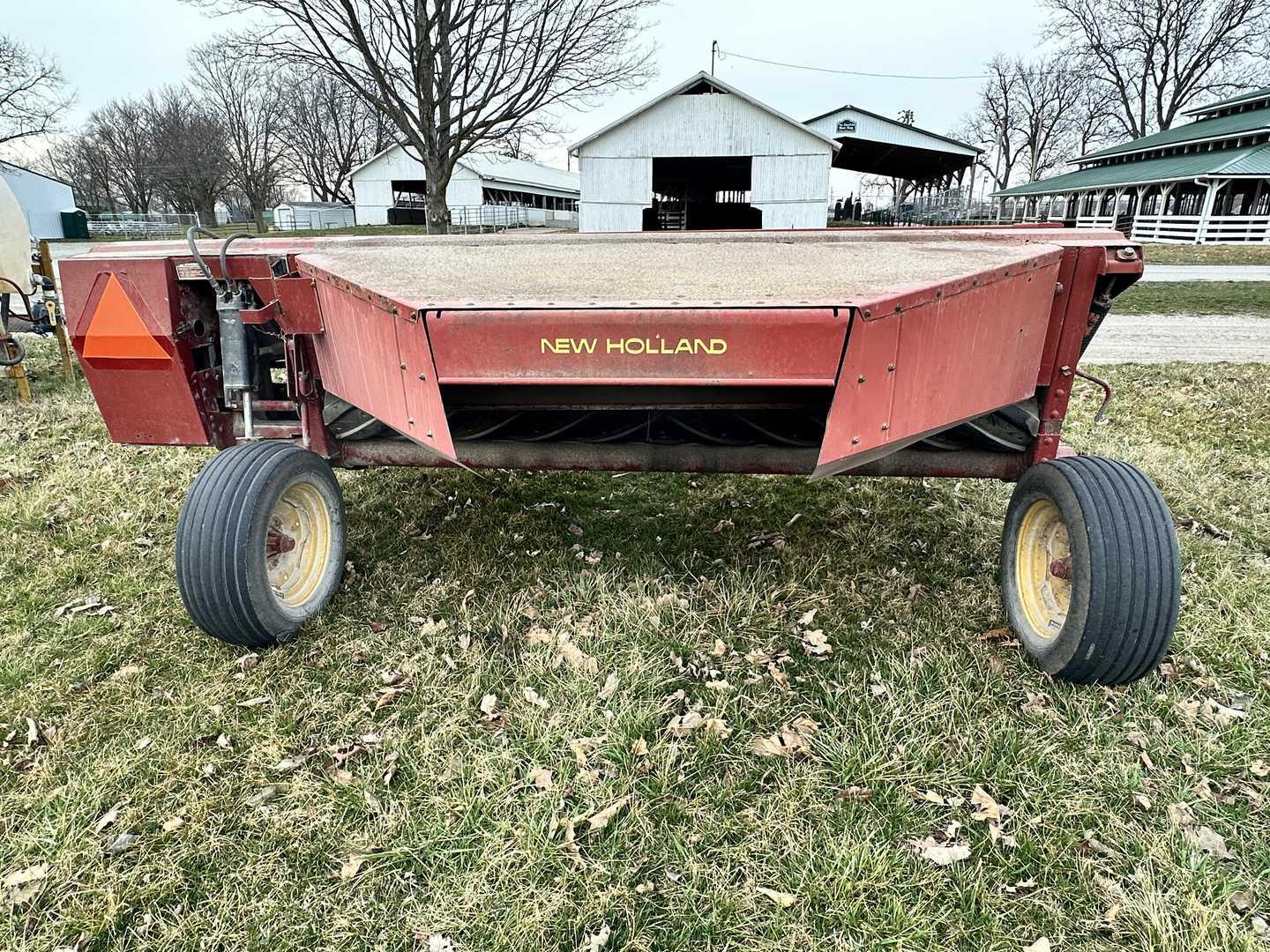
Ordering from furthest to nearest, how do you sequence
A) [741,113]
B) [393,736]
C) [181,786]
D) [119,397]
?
[741,113], [119,397], [393,736], [181,786]

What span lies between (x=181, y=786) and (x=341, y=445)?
141 centimetres

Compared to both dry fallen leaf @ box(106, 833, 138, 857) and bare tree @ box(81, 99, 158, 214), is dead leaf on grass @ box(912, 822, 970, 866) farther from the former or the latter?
bare tree @ box(81, 99, 158, 214)

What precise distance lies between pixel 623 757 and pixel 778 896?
0.62m

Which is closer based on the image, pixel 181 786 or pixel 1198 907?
pixel 1198 907

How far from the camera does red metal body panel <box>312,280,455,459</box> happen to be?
232 cm

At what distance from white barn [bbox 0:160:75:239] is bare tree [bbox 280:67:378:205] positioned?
52.4 feet

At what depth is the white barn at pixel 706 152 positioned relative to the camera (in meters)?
21.8

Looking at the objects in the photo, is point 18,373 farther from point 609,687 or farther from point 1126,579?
point 1126,579

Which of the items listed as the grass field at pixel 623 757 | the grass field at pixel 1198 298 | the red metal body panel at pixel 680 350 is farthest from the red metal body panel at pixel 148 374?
the grass field at pixel 1198 298

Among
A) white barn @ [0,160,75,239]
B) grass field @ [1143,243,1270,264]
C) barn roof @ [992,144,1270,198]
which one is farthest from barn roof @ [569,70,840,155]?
white barn @ [0,160,75,239]

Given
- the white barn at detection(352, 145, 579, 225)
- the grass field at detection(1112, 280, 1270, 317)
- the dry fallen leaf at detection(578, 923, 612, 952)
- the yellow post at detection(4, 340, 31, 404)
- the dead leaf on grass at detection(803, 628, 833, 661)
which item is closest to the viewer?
the dry fallen leaf at detection(578, 923, 612, 952)

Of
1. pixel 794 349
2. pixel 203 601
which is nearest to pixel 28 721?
pixel 203 601

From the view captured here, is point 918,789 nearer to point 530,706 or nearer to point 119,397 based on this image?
point 530,706

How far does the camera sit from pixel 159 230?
4434cm
